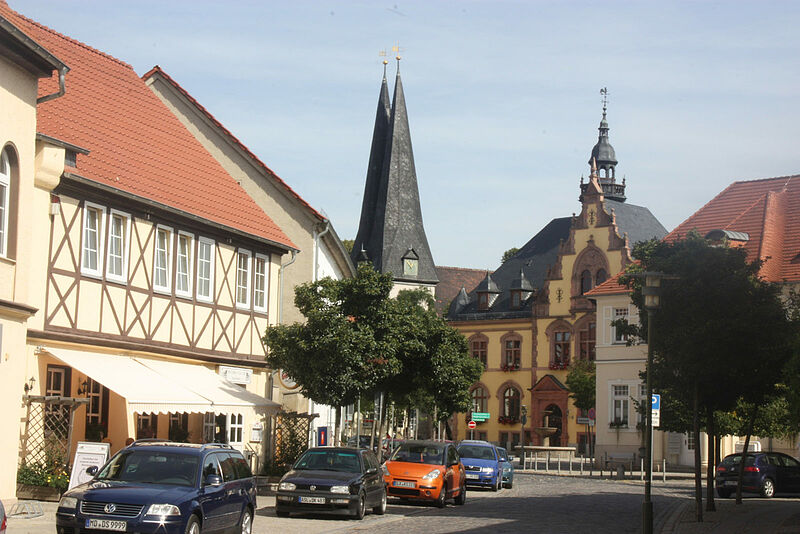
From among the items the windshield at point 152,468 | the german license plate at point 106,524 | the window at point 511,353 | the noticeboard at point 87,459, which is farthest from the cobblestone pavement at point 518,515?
the window at point 511,353

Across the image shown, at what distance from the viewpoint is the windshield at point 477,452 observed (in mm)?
37281

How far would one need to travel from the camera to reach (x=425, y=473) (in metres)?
28.1

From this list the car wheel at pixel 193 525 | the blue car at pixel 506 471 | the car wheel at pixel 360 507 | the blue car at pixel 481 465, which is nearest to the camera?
the car wheel at pixel 193 525

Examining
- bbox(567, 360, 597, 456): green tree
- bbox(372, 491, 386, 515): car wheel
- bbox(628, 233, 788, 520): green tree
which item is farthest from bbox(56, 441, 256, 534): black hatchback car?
bbox(567, 360, 597, 456): green tree

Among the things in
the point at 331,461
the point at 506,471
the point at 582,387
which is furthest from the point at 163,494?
the point at 582,387

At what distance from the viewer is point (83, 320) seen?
24.7 meters

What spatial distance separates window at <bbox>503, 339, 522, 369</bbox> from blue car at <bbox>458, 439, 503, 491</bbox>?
47577mm

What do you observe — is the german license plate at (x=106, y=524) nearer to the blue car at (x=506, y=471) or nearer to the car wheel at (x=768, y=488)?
the blue car at (x=506, y=471)

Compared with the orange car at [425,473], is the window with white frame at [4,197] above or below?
above

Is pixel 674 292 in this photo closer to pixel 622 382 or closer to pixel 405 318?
pixel 405 318

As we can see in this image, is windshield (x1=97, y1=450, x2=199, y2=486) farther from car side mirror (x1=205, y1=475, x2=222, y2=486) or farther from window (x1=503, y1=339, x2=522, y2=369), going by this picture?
window (x1=503, y1=339, x2=522, y2=369)

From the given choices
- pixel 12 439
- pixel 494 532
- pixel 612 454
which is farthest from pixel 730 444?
Answer: pixel 12 439

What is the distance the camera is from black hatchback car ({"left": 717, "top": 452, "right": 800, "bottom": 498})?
36938 millimetres

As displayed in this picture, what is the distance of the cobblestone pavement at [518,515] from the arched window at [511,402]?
148 ft
